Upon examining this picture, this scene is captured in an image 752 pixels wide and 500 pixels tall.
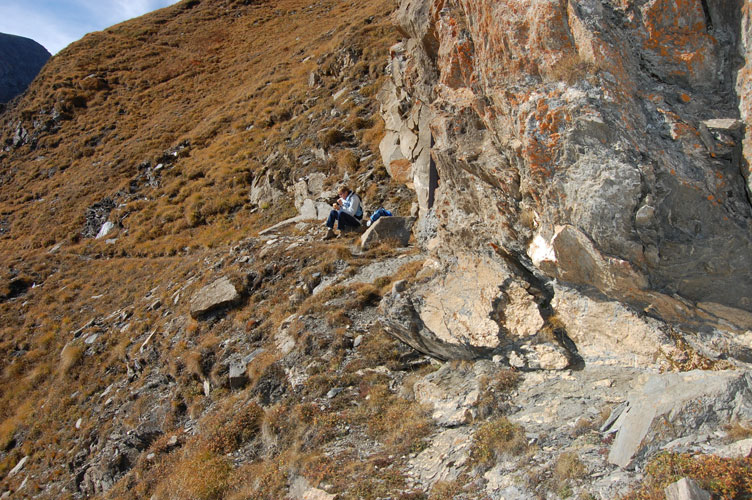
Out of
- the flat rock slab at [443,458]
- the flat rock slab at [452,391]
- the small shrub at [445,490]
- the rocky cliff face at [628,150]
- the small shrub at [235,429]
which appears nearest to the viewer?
the rocky cliff face at [628,150]

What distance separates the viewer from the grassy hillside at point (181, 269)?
8.35 meters

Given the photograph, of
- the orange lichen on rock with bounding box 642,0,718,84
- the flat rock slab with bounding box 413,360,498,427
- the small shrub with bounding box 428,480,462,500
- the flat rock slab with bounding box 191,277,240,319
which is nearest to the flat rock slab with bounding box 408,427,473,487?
the small shrub with bounding box 428,480,462,500

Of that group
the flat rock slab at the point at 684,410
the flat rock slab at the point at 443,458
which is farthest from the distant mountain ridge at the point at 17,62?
the flat rock slab at the point at 684,410

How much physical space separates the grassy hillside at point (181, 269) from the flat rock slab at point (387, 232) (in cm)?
48

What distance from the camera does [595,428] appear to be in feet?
17.2

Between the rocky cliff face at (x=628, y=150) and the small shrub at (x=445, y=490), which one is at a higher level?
the rocky cliff face at (x=628, y=150)

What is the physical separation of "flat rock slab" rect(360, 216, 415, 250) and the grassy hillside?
48 cm

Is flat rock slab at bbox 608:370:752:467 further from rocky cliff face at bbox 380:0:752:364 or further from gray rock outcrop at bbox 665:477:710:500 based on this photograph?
rocky cliff face at bbox 380:0:752:364

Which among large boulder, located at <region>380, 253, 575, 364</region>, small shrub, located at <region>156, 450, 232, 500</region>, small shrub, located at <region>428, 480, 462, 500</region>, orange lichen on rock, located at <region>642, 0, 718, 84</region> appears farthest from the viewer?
small shrub, located at <region>156, 450, 232, 500</region>

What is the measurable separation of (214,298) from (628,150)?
11.3 m

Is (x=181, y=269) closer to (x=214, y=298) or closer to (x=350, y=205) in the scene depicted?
(x=214, y=298)

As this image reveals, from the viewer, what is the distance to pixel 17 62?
73.1 meters

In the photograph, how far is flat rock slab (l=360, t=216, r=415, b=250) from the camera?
13.4 meters

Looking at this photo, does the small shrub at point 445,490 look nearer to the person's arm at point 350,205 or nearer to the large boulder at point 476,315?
the large boulder at point 476,315
